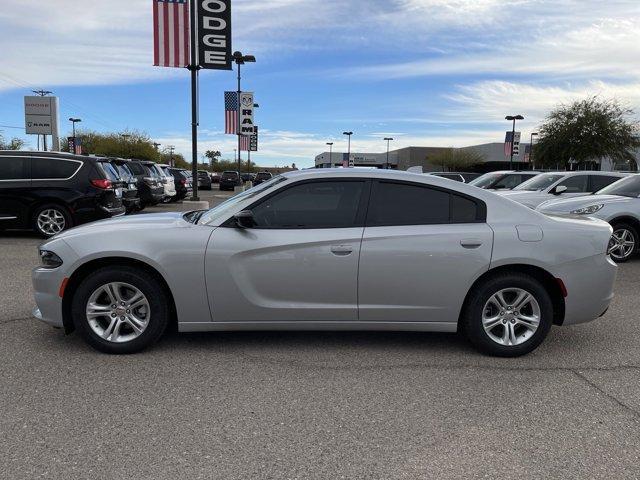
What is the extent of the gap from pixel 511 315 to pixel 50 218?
925 centimetres

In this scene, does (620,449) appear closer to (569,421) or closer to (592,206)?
(569,421)

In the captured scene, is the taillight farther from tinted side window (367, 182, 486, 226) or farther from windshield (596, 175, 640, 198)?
windshield (596, 175, 640, 198)

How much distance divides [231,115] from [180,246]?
89.7 feet

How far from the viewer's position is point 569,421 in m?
3.40

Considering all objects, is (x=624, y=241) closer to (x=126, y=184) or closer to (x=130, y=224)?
(x=130, y=224)

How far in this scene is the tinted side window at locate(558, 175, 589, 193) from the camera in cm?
1235

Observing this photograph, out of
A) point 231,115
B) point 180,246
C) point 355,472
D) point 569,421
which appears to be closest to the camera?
point 355,472

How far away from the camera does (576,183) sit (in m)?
12.4

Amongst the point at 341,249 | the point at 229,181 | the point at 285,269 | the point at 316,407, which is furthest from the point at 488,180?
the point at 229,181

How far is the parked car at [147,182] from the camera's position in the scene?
16391 mm

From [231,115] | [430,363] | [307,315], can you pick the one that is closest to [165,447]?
[307,315]

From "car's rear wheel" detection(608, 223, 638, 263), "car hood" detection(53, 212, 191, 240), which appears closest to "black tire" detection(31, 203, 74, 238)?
"car hood" detection(53, 212, 191, 240)

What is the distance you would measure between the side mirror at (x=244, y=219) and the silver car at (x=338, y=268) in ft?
0.05

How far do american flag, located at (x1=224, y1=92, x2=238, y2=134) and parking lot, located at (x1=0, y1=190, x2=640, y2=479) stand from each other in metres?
25.9
